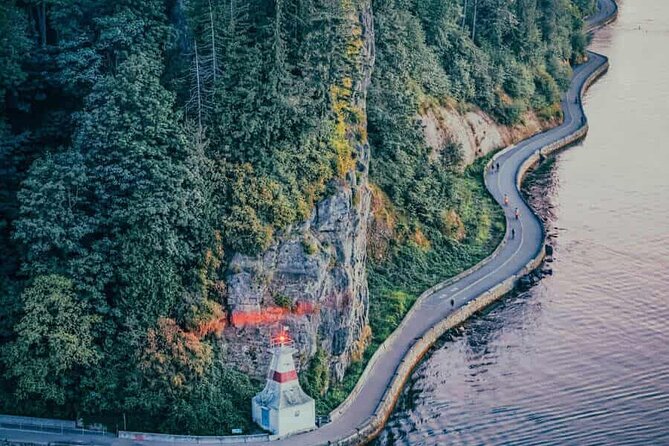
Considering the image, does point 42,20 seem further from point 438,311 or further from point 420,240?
point 438,311

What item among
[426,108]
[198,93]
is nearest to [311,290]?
[198,93]

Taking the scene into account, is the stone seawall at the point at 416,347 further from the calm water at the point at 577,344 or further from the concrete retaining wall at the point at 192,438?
the concrete retaining wall at the point at 192,438

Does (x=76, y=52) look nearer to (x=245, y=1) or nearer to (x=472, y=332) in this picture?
(x=245, y=1)

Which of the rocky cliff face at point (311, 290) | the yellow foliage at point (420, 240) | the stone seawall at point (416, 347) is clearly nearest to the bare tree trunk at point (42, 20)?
the rocky cliff face at point (311, 290)

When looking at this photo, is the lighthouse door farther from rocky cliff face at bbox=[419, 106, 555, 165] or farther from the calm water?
rocky cliff face at bbox=[419, 106, 555, 165]

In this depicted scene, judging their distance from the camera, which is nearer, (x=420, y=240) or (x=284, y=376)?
(x=284, y=376)

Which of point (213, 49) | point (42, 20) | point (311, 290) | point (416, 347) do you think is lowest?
point (416, 347)

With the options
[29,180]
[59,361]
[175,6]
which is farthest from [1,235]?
[175,6]

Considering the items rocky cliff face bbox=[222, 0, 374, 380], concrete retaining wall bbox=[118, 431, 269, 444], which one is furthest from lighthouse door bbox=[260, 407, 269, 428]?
rocky cliff face bbox=[222, 0, 374, 380]
